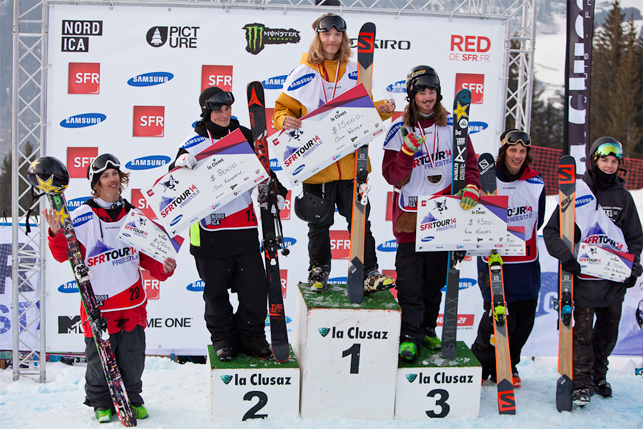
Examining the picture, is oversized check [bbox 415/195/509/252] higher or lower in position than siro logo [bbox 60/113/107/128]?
lower

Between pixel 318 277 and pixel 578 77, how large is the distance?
3.37 meters

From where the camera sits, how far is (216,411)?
10.3 feet

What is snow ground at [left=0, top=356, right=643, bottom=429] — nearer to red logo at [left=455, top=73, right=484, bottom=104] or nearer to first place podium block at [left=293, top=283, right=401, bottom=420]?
first place podium block at [left=293, top=283, right=401, bottom=420]

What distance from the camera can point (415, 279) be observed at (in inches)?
134

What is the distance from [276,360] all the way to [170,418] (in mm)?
738

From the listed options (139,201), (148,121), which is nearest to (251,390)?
(139,201)

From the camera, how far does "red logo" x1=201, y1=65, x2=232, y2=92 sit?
505cm

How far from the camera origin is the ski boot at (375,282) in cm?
339

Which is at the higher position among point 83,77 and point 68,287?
point 83,77

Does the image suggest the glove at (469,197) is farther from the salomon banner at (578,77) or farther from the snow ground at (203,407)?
the salomon banner at (578,77)

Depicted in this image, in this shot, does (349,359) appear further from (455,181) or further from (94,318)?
(94,318)

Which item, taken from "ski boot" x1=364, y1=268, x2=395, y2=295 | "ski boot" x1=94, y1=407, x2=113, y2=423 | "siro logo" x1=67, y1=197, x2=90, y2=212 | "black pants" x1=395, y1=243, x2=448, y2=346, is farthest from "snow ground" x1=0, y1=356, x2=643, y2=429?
"siro logo" x1=67, y1=197, x2=90, y2=212

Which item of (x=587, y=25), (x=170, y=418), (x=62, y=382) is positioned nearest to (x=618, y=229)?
(x=587, y=25)

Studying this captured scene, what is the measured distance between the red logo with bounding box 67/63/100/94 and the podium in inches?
149
